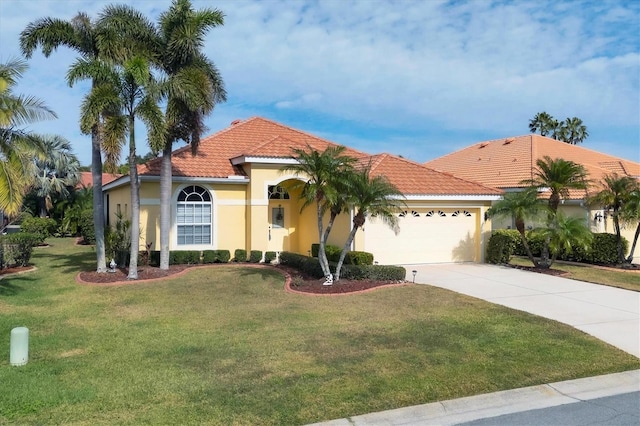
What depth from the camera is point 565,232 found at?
16859 mm

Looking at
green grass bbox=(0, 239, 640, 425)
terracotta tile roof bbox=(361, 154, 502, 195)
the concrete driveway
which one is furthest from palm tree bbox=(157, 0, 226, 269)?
the concrete driveway

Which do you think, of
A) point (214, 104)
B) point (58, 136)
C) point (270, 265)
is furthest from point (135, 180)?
point (58, 136)

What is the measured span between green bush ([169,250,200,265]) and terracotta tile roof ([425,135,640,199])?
49.0ft

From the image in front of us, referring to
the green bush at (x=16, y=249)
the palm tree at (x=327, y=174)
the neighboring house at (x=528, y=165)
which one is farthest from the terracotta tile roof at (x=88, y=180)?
the palm tree at (x=327, y=174)

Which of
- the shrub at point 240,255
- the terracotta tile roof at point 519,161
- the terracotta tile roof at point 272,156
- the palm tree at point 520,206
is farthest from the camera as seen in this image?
the terracotta tile roof at point 519,161

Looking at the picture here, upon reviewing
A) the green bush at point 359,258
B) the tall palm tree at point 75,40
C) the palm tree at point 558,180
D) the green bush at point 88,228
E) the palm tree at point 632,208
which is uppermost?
the tall palm tree at point 75,40

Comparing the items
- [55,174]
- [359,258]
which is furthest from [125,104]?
[55,174]

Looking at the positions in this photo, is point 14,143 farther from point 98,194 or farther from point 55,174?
point 55,174

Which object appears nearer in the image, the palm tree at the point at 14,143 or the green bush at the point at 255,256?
the palm tree at the point at 14,143

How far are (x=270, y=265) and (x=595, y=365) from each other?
1284cm

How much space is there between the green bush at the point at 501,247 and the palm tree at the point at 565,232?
170 centimetres

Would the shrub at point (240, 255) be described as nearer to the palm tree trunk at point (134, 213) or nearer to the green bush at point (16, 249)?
the palm tree trunk at point (134, 213)

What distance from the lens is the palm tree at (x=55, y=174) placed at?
33.7m

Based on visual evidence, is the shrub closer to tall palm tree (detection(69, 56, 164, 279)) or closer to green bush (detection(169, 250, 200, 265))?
green bush (detection(169, 250, 200, 265))
